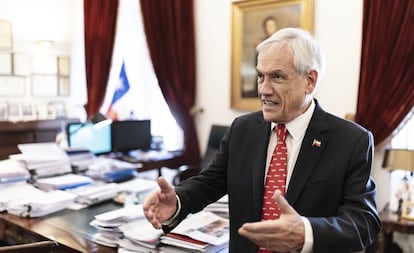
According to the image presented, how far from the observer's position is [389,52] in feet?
9.92

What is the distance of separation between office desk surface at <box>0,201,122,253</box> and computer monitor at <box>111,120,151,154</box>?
1968 mm

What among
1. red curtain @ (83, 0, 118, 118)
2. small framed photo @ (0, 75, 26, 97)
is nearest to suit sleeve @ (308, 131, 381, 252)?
red curtain @ (83, 0, 118, 118)

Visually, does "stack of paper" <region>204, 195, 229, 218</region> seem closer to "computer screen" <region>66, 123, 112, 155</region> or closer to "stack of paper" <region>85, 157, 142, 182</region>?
"stack of paper" <region>85, 157, 142, 182</region>

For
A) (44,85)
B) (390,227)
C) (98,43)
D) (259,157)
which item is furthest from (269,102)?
(44,85)

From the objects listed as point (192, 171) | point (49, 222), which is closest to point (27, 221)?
point (49, 222)

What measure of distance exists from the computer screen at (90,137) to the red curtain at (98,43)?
0.82 m

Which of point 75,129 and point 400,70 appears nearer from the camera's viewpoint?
point 400,70

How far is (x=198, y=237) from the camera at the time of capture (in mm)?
1602

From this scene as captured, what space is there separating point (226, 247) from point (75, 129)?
2.30m

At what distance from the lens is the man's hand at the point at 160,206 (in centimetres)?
132

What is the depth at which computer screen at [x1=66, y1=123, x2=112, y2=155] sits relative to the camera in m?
3.50

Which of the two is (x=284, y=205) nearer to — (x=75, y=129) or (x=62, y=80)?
(x=75, y=129)

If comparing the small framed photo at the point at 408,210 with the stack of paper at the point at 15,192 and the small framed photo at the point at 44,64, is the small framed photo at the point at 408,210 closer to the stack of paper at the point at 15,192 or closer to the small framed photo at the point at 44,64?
the stack of paper at the point at 15,192

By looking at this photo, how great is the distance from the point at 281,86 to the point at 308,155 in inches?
9.2
